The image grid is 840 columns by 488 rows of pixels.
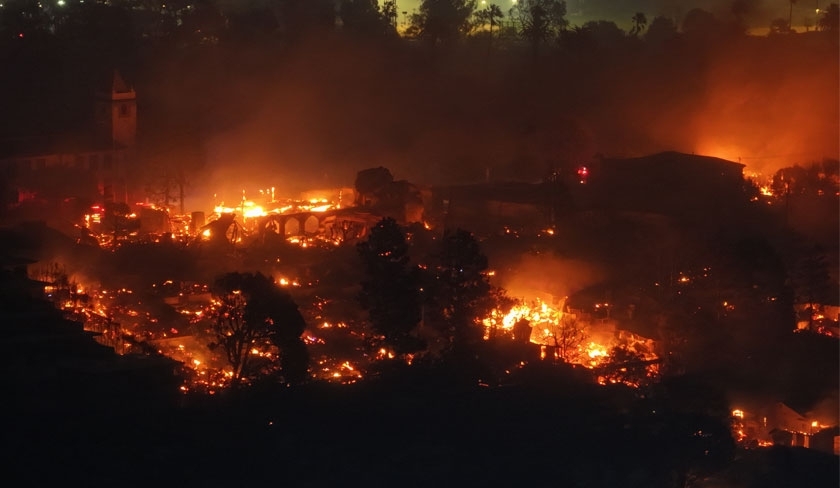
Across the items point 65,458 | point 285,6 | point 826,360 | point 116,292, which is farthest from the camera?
point 285,6

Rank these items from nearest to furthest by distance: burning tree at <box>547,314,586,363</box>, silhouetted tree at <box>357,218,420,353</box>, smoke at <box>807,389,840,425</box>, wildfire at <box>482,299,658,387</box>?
silhouetted tree at <box>357,218,420,353</box>, wildfire at <box>482,299,658,387</box>, smoke at <box>807,389,840,425</box>, burning tree at <box>547,314,586,363</box>

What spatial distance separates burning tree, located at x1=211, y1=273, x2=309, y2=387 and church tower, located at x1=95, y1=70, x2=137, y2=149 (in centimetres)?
977

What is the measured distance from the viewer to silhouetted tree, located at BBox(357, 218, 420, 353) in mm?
11773

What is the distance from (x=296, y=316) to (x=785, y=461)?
15.1 feet

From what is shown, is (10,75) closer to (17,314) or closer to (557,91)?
(557,91)

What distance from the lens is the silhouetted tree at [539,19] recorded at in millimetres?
32344

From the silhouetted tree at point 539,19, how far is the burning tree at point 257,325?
21975mm

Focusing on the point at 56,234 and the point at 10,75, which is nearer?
the point at 56,234

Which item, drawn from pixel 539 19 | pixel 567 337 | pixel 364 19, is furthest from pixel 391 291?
pixel 539 19

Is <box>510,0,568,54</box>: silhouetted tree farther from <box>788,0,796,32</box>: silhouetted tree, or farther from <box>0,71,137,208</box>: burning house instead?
<box>0,71,137,208</box>: burning house

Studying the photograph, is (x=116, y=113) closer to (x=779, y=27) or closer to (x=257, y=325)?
(x=257, y=325)

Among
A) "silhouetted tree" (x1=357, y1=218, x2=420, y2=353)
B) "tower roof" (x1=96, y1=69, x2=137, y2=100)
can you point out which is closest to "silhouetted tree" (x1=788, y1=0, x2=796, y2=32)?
"tower roof" (x1=96, y1=69, x2=137, y2=100)

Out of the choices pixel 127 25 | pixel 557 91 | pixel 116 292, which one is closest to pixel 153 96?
pixel 127 25

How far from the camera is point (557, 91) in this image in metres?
30.2
